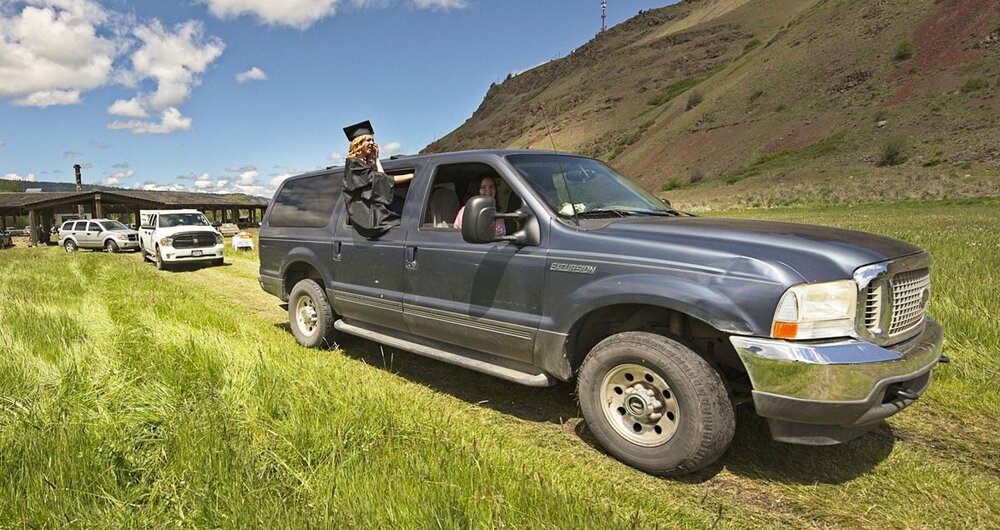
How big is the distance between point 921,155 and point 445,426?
3996cm

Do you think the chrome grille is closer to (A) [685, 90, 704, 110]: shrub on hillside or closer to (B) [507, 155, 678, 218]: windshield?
(B) [507, 155, 678, 218]: windshield

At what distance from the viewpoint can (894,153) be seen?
112ft

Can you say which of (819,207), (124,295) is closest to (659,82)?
(819,207)

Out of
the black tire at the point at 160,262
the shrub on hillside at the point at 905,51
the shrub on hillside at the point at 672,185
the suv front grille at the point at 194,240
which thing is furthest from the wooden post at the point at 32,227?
the shrub on hillside at the point at 905,51

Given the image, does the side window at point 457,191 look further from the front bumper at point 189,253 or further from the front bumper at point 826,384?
the front bumper at point 189,253

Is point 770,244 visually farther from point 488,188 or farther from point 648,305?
point 488,188

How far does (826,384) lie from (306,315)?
15.9 feet

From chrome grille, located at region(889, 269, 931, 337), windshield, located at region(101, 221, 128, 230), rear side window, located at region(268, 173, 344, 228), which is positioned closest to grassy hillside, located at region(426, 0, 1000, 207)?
rear side window, located at region(268, 173, 344, 228)

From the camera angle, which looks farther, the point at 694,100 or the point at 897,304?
the point at 694,100

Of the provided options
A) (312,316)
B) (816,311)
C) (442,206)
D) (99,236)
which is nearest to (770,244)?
(816,311)

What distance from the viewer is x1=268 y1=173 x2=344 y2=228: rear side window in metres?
5.49

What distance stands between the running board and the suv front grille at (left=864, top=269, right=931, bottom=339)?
6.09ft

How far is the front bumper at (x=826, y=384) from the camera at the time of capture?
102 inches

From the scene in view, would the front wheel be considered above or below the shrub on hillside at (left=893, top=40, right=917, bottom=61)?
below
